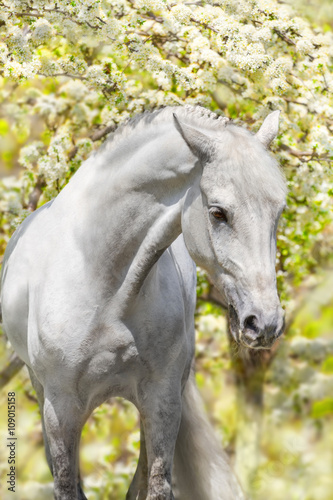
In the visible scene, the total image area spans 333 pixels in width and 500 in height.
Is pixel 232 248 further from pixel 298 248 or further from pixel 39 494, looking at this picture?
pixel 39 494

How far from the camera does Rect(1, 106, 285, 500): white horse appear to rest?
1.68 meters

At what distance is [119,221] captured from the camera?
198cm

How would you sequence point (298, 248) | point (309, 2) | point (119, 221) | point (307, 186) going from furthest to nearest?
point (309, 2), point (298, 248), point (307, 186), point (119, 221)

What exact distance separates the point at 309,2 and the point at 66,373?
3.15 metres

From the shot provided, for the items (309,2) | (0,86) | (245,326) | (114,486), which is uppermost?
(245,326)

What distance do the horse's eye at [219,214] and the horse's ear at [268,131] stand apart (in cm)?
28

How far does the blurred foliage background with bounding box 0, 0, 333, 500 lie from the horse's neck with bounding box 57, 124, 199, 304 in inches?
32.8

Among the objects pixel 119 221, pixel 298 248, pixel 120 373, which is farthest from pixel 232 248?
pixel 298 248

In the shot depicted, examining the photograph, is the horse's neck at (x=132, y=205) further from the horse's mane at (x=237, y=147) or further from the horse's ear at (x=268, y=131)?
the horse's ear at (x=268, y=131)

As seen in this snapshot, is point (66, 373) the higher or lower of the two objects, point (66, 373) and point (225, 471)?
the higher

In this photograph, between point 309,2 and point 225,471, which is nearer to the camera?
point 225,471

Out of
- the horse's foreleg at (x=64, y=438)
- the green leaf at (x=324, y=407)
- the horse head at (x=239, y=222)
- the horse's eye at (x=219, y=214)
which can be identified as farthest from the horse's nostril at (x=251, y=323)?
the green leaf at (x=324, y=407)

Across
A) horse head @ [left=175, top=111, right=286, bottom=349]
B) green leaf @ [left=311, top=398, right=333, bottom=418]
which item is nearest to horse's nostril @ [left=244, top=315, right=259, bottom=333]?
horse head @ [left=175, top=111, right=286, bottom=349]

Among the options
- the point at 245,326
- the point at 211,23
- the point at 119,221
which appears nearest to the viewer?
the point at 245,326
